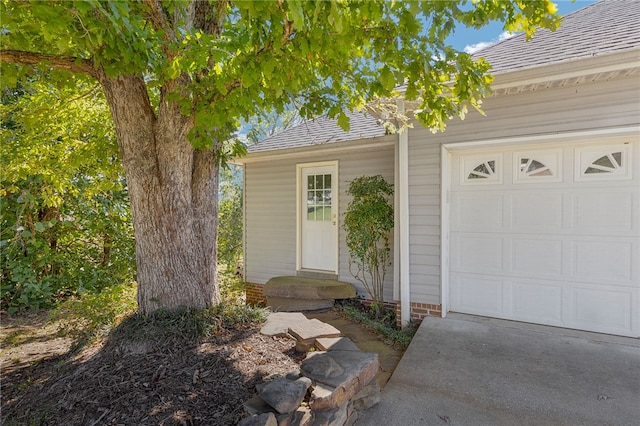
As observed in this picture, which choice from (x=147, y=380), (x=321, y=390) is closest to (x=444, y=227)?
(x=321, y=390)

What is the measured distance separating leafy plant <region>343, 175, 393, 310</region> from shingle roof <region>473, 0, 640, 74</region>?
215 centimetres

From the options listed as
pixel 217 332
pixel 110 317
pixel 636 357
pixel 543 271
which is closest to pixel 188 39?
pixel 217 332

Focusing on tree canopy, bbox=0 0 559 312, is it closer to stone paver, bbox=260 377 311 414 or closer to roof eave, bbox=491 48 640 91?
roof eave, bbox=491 48 640 91

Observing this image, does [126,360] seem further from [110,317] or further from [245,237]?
[245,237]

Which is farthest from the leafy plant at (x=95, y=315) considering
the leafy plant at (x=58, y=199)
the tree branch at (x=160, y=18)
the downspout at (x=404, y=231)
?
the downspout at (x=404, y=231)

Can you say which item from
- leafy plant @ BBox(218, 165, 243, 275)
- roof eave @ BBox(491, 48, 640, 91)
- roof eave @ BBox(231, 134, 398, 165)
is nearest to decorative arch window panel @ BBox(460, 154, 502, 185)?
roof eave @ BBox(491, 48, 640, 91)

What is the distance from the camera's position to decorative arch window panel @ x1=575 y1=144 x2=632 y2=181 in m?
3.55

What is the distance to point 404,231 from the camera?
14.5ft

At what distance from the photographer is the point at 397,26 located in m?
2.20

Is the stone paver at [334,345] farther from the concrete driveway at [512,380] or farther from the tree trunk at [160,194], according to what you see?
the tree trunk at [160,194]

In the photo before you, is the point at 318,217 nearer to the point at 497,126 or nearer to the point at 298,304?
the point at 298,304

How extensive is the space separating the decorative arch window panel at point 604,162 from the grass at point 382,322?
8.71 ft

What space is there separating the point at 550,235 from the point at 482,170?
1076mm

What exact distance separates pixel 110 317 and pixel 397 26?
13.2ft
